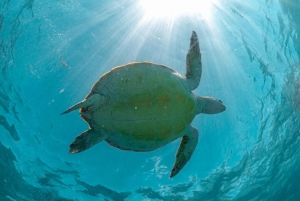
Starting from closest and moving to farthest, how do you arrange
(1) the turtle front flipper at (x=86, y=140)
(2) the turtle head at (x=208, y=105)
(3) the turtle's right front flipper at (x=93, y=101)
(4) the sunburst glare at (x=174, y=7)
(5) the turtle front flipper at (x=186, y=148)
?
1. (3) the turtle's right front flipper at (x=93, y=101)
2. (1) the turtle front flipper at (x=86, y=140)
3. (5) the turtle front flipper at (x=186, y=148)
4. (2) the turtle head at (x=208, y=105)
5. (4) the sunburst glare at (x=174, y=7)

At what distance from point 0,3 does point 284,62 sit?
1336 cm

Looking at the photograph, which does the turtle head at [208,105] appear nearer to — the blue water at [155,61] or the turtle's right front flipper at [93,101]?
the turtle's right front flipper at [93,101]

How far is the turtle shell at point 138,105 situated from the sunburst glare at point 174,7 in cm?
734

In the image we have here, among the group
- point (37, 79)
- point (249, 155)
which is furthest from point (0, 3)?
point (249, 155)

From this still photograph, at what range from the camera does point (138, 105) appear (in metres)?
3.71

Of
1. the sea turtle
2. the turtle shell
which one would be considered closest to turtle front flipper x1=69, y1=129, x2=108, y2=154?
the sea turtle

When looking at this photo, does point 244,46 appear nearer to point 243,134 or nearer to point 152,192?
point 243,134

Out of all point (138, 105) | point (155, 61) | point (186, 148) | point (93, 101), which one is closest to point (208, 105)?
point (186, 148)

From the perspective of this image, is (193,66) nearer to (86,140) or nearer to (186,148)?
(186,148)

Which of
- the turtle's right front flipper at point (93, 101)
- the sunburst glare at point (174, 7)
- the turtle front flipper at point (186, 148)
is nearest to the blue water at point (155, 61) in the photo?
the sunburst glare at point (174, 7)

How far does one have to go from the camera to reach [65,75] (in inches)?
452

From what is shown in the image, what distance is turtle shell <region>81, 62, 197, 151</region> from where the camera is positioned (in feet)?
12.2

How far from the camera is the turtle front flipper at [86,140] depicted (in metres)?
3.95

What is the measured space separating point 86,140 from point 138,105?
1.10 metres
